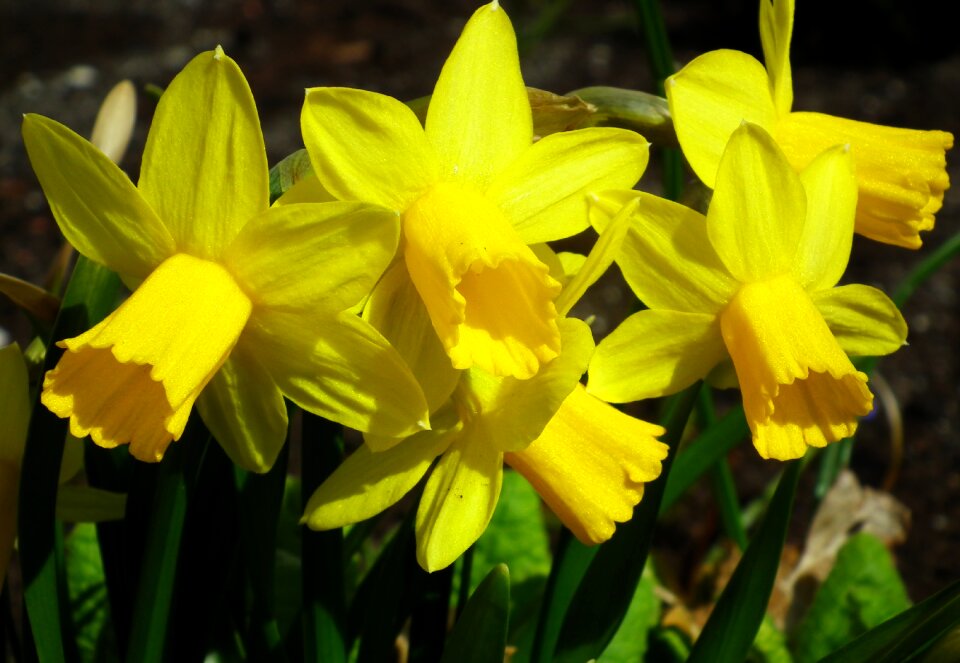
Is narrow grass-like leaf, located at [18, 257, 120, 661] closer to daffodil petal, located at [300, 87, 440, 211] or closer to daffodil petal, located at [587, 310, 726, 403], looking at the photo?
daffodil petal, located at [300, 87, 440, 211]

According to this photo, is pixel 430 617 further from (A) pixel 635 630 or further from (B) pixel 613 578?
(A) pixel 635 630

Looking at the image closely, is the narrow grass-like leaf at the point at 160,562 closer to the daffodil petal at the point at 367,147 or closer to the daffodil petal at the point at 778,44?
the daffodil petal at the point at 367,147

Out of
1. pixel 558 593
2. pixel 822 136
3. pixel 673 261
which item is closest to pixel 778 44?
pixel 822 136

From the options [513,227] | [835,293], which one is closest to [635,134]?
[513,227]

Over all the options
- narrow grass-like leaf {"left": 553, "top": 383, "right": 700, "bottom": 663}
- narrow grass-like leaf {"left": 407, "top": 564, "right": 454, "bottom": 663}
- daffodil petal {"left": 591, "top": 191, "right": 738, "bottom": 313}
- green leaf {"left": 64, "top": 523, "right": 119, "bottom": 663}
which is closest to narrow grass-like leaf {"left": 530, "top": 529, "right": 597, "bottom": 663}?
narrow grass-like leaf {"left": 553, "top": 383, "right": 700, "bottom": 663}

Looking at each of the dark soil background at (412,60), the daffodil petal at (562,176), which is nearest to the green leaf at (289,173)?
the daffodil petal at (562,176)

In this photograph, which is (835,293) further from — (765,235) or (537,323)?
(537,323)
